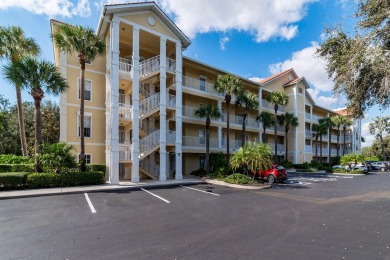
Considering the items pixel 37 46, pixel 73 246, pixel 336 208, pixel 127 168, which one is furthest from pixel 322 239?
pixel 37 46

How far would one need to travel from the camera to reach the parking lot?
5426 mm

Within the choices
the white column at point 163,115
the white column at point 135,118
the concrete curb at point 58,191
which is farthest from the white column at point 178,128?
the white column at point 135,118

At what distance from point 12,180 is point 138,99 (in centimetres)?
971

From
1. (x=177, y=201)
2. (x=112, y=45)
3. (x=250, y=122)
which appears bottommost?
(x=177, y=201)

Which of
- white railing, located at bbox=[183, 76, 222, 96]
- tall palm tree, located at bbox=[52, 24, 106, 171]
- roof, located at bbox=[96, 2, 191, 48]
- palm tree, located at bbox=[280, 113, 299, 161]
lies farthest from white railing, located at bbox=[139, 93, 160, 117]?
palm tree, located at bbox=[280, 113, 299, 161]

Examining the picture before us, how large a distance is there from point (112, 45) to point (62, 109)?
653 centimetres

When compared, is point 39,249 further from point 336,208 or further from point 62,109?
point 62,109

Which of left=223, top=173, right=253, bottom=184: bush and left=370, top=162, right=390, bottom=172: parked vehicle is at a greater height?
left=223, top=173, right=253, bottom=184: bush

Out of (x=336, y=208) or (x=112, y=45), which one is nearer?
(x=336, y=208)

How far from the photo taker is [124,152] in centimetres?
1836

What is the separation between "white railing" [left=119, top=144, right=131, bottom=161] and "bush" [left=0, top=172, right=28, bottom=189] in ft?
20.6

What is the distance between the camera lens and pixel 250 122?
30375mm

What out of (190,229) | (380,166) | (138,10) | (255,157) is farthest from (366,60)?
(380,166)

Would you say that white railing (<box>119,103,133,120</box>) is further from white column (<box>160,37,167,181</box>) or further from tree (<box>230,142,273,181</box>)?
tree (<box>230,142,273,181</box>)
